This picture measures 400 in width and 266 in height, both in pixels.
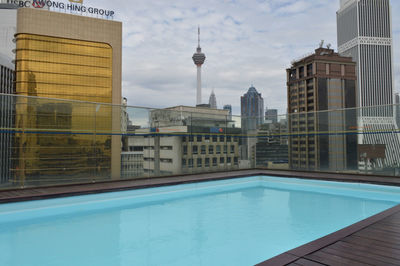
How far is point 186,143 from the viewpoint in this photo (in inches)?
392

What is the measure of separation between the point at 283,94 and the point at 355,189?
105 meters

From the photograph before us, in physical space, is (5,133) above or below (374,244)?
above

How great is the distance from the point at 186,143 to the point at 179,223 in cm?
543

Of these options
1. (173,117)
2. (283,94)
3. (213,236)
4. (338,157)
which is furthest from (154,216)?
(283,94)

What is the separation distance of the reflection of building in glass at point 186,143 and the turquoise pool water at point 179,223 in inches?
65.6

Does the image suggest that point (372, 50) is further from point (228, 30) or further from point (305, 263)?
point (305, 263)

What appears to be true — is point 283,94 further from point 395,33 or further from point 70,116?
point 70,116

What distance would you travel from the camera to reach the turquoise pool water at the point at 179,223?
326 cm

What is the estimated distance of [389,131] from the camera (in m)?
8.45

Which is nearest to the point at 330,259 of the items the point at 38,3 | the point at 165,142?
the point at 165,142

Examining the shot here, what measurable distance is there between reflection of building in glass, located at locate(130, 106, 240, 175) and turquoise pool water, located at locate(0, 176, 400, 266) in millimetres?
1665

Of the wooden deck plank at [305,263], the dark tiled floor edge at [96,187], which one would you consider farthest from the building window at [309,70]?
the wooden deck plank at [305,263]

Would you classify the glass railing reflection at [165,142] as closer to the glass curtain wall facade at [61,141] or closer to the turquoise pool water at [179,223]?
the glass curtain wall facade at [61,141]

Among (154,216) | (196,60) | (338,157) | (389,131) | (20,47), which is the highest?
(196,60)
